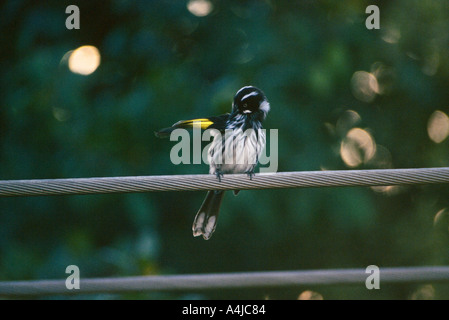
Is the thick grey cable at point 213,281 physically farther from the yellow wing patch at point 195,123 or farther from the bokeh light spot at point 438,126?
the bokeh light spot at point 438,126

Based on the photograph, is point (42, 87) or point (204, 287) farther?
point (42, 87)

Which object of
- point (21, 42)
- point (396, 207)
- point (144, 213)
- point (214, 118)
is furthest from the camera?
point (396, 207)

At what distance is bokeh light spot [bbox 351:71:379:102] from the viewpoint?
5070mm

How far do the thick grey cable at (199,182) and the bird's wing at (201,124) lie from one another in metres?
0.54

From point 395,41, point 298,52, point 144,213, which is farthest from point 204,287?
point 395,41

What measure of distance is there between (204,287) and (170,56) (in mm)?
2471

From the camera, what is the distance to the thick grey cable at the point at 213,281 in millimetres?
2939

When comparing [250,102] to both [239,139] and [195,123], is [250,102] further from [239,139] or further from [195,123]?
[195,123]

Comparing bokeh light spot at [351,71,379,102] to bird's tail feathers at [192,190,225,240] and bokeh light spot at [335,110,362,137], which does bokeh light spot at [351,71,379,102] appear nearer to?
bokeh light spot at [335,110,362,137]

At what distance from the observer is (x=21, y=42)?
4824 millimetres

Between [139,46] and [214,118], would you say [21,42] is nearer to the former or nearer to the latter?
[139,46]

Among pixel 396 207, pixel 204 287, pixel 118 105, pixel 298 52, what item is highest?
pixel 298 52

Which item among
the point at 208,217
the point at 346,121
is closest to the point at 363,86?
the point at 346,121

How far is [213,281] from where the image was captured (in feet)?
9.55
